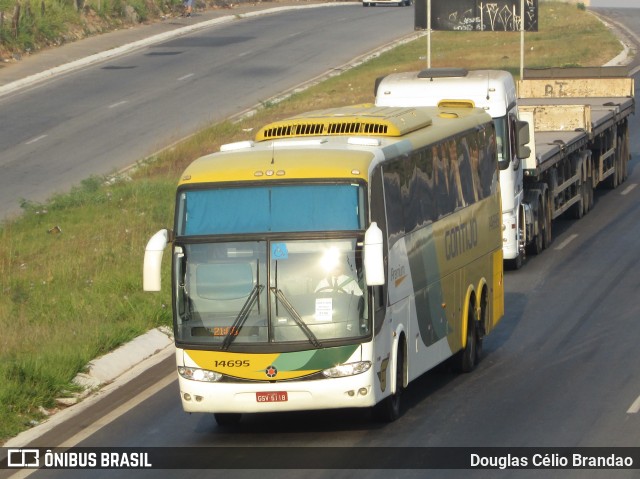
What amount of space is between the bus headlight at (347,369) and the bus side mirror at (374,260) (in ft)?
2.84

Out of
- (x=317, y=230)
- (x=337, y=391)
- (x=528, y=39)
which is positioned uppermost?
(x=317, y=230)

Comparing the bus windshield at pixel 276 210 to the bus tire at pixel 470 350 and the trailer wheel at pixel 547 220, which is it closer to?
the bus tire at pixel 470 350

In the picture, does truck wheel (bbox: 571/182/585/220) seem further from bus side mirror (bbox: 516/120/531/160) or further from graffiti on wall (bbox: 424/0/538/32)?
graffiti on wall (bbox: 424/0/538/32)


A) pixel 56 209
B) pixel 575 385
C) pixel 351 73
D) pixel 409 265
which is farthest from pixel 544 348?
pixel 351 73

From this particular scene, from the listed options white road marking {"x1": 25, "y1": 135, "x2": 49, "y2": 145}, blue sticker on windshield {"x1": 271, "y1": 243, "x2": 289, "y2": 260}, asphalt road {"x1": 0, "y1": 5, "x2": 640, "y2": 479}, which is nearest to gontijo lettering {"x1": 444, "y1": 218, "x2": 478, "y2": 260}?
asphalt road {"x1": 0, "y1": 5, "x2": 640, "y2": 479}

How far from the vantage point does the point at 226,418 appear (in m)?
14.5

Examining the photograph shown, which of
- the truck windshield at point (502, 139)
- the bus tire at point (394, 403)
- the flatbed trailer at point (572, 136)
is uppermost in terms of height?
the truck windshield at point (502, 139)

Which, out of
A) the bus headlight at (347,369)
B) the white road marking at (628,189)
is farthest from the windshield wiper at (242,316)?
the white road marking at (628,189)

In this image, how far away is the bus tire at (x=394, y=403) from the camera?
14.2 metres

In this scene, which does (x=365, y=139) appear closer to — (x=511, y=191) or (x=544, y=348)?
(x=544, y=348)

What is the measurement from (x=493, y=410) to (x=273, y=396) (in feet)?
8.62

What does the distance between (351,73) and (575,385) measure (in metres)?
35.0

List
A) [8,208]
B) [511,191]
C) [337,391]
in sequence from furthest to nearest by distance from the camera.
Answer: [8,208]
[511,191]
[337,391]

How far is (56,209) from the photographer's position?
99.2 feet
